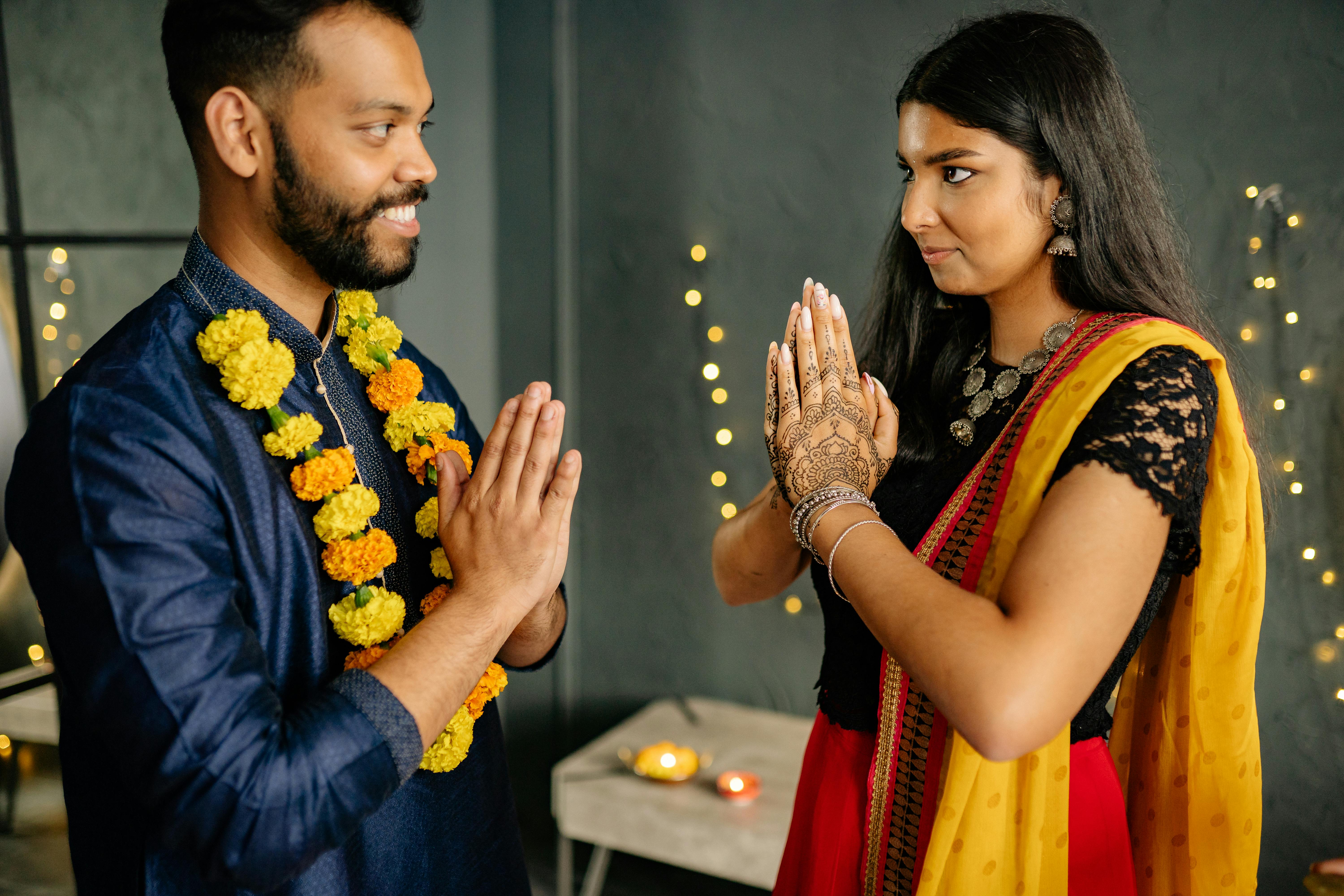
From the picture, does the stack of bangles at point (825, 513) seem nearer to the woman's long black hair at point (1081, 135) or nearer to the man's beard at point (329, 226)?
the woman's long black hair at point (1081, 135)

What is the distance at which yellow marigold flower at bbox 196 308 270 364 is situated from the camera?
1.00 meters

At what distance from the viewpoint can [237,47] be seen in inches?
39.6

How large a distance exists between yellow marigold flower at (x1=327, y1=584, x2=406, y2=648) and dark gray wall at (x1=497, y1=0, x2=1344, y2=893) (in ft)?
5.46

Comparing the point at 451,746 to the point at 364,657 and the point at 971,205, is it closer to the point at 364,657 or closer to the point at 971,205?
the point at 364,657

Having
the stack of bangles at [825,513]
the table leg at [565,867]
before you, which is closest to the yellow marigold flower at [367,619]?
the stack of bangles at [825,513]

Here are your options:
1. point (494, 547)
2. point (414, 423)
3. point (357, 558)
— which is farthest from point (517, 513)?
point (414, 423)

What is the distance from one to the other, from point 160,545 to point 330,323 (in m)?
0.46

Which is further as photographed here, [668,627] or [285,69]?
[668,627]

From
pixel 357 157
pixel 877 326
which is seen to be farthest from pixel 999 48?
pixel 357 157

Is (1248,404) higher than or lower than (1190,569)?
higher

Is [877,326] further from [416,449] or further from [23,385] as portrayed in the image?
[23,385]

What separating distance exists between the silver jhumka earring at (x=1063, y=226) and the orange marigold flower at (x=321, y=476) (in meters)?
1.00

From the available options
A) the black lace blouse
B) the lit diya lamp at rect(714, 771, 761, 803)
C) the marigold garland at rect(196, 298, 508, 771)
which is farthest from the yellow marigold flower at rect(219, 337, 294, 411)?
the lit diya lamp at rect(714, 771, 761, 803)

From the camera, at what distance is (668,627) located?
282 cm
